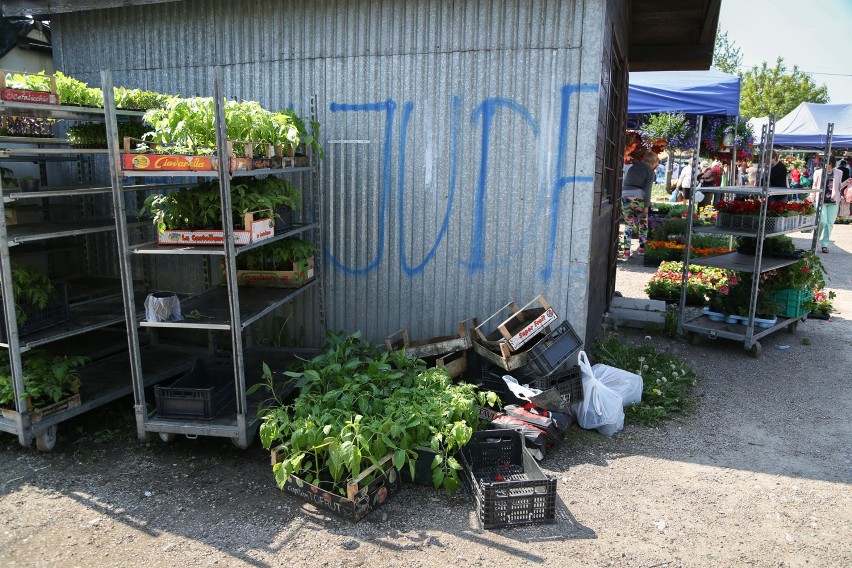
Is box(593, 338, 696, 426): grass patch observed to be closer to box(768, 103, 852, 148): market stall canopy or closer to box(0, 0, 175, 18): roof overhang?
box(0, 0, 175, 18): roof overhang

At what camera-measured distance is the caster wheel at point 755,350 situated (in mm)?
7715

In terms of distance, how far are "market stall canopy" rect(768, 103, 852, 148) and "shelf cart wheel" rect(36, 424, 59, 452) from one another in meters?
19.5

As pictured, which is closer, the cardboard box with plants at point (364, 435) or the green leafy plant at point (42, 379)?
the cardboard box with plants at point (364, 435)

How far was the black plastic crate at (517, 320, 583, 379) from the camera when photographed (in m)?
5.48

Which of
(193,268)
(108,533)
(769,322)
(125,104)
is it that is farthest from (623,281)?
(108,533)

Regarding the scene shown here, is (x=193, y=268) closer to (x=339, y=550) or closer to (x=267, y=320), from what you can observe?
(x=267, y=320)

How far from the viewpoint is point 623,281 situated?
1188 centimetres

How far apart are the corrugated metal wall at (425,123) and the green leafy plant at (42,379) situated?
94.4 inches

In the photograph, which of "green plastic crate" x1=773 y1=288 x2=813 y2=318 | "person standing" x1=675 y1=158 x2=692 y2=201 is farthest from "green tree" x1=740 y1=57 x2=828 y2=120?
"green plastic crate" x1=773 y1=288 x2=813 y2=318

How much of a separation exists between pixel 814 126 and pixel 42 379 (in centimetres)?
2182

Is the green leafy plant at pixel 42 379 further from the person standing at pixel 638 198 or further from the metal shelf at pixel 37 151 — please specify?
the person standing at pixel 638 198

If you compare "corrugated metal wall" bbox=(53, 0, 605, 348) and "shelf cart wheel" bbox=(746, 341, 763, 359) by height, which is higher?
"corrugated metal wall" bbox=(53, 0, 605, 348)

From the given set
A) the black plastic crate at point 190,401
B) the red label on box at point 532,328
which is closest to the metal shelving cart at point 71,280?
the black plastic crate at point 190,401

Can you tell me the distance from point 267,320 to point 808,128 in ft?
64.0
